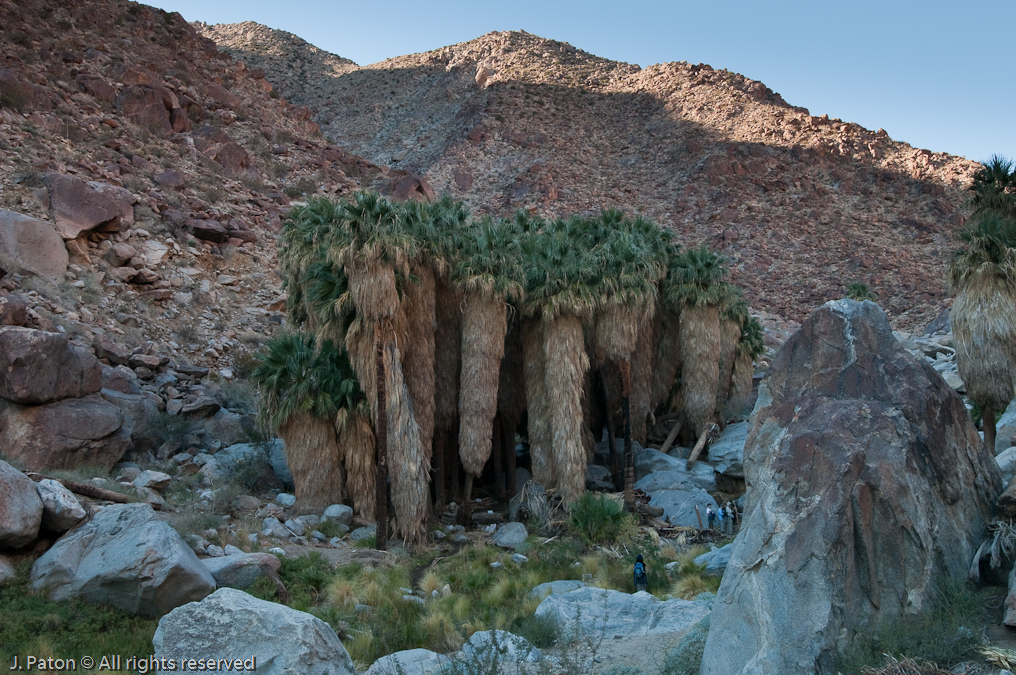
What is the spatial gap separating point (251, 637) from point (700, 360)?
22.1 m

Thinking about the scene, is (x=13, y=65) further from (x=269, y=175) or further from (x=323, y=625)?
(x=323, y=625)

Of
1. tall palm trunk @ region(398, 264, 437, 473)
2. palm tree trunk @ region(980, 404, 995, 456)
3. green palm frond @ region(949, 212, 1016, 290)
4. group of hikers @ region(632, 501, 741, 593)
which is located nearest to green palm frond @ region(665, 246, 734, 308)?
group of hikers @ region(632, 501, 741, 593)

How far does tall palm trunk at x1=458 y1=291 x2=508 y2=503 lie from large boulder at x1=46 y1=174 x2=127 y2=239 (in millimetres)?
17114

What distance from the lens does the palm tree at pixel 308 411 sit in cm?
1941

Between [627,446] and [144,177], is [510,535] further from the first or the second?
[144,177]

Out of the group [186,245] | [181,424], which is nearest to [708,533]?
[181,424]

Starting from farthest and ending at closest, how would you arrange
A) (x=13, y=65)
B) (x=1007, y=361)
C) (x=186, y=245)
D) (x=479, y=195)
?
(x=479, y=195)
(x=13, y=65)
(x=186, y=245)
(x=1007, y=361)

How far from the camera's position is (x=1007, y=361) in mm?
15273

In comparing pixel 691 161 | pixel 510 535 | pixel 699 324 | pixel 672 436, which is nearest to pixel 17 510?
pixel 510 535

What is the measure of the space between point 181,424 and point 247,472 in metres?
2.91

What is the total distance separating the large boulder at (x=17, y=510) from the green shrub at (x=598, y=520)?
1163 cm

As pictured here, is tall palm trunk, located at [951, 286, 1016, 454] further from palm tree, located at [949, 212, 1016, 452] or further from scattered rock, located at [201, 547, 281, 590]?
scattered rock, located at [201, 547, 281, 590]

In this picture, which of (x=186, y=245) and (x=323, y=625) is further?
(x=186, y=245)

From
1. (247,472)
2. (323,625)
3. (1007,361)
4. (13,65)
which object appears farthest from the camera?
(13,65)
